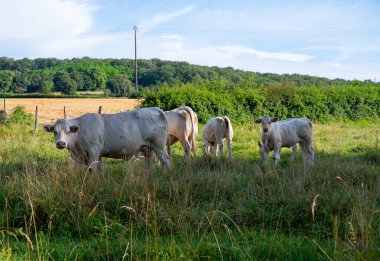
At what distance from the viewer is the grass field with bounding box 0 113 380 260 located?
433 cm

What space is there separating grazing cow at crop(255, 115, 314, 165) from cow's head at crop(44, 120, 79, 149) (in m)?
5.53

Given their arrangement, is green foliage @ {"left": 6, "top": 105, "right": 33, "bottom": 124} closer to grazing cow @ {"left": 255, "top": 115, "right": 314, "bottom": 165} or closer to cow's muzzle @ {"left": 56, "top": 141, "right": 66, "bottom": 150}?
grazing cow @ {"left": 255, "top": 115, "right": 314, "bottom": 165}

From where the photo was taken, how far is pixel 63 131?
8531mm

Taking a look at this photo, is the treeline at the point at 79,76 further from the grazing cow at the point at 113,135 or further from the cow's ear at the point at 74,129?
the cow's ear at the point at 74,129

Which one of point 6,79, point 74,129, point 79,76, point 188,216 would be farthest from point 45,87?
point 188,216

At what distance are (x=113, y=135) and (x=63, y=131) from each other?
1.19 meters

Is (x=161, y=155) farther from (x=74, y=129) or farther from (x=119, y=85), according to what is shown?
(x=119, y=85)

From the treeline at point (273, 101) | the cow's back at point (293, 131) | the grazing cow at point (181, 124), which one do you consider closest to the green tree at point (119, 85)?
the treeline at point (273, 101)

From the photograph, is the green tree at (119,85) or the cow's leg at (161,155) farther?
the green tree at (119,85)

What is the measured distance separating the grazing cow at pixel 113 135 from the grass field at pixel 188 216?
1156 mm

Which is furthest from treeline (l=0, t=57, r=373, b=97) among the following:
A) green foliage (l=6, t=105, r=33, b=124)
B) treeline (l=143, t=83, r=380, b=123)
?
green foliage (l=6, t=105, r=33, b=124)

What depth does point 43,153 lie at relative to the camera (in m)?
13.0

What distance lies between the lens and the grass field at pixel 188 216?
170 inches

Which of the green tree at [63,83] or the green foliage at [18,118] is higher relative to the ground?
the green tree at [63,83]
